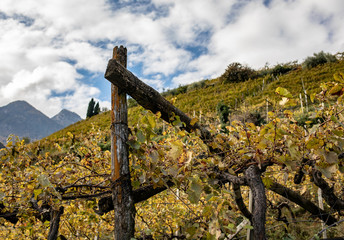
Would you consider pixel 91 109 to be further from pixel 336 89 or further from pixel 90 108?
pixel 336 89

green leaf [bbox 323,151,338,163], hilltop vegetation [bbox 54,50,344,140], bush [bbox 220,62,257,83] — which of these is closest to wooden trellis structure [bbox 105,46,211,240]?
green leaf [bbox 323,151,338,163]

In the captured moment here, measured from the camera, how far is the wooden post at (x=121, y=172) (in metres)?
1.39

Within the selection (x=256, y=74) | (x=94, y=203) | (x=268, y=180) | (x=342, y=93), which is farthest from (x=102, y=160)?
(x=256, y=74)

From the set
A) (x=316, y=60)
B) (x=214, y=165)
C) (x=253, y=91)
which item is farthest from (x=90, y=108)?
(x=214, y=165)

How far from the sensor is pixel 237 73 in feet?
86.0

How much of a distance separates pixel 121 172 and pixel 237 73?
27.1 metres

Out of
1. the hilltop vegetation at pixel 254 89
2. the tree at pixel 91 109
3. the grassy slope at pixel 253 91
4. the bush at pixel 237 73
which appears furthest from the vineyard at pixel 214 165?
the tree at pixel 91 109

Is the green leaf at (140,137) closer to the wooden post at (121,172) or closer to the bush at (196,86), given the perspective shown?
the wooden post at (121,172)

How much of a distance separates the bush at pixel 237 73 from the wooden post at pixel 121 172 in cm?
2654

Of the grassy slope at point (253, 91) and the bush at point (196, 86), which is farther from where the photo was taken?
the bush at point (196, 86)

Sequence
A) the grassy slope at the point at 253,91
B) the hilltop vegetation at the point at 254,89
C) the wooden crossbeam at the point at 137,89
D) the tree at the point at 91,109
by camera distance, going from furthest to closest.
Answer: the tree at the point at 91,109, the grassy slope at the point at 253,91, the hilltop vegetation at the point at 254,89, the wooden crossbeam at the point at 137,89

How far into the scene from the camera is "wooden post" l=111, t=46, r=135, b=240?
139cm

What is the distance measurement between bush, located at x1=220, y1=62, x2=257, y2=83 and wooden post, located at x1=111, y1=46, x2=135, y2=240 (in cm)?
2654

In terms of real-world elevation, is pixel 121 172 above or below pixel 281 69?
below
